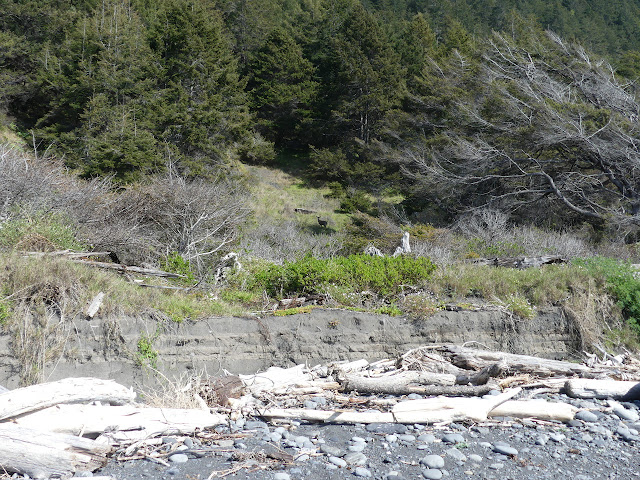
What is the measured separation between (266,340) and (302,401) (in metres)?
1.72

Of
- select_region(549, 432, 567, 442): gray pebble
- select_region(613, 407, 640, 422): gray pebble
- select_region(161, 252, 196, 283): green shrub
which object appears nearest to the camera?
select_region(549, 432, 567, 442): gray pebble

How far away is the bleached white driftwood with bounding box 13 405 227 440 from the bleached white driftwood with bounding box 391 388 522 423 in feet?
6.71

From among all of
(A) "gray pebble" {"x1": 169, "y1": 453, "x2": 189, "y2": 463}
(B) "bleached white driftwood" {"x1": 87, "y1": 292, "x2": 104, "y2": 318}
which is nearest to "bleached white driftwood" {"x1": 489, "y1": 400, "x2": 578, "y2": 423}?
(A) "gray pebble" {"x1": 169, "y1": 453, "x2": 189, "y2": 463}

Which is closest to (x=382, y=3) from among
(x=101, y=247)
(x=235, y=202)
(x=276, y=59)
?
(x=276, y=59)

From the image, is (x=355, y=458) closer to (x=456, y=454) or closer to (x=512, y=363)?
(x=456, y=454)

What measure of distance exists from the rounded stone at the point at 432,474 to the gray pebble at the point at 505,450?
84 centimetres

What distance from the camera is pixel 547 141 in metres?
21.8

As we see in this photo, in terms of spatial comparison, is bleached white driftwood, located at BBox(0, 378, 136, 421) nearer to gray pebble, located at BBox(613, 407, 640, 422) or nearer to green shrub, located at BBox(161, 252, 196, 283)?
green shrub, located at BBox(161, 252, 196, 283)

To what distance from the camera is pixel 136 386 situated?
738 cm

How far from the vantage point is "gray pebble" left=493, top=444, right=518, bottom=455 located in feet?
17.3

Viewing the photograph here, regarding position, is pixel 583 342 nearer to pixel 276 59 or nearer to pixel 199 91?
pixel 199 91

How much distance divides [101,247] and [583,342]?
913cm

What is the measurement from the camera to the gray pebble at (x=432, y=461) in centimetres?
496

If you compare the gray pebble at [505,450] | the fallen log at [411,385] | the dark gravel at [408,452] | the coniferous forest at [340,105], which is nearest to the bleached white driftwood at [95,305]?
the dark gravel at [408,452]
